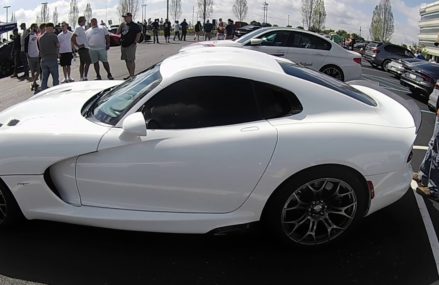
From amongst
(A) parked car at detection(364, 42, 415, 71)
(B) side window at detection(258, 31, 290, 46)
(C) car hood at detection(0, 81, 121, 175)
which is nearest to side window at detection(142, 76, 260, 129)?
(C) car hood at detection(0, 81, 121, 175)

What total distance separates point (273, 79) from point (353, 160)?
0.85 metres

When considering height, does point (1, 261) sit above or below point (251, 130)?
below

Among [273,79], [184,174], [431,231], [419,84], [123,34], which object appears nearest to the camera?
[184,174]

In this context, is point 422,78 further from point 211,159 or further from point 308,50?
point 211,159

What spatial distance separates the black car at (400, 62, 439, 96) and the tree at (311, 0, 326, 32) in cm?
6685

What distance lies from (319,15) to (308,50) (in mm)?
71193

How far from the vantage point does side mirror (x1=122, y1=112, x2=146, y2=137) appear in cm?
330

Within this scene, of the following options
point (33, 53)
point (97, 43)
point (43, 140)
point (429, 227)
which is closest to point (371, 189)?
point (429, 227)

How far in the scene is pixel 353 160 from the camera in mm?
3533

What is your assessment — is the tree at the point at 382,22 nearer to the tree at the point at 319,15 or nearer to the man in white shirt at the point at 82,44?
the tree at the point at 319,15

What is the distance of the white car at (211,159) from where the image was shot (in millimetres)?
3400

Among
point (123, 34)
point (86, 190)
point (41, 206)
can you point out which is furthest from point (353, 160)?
point (123, 34)

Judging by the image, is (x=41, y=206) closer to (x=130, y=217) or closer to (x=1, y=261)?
(x=1, y=261)

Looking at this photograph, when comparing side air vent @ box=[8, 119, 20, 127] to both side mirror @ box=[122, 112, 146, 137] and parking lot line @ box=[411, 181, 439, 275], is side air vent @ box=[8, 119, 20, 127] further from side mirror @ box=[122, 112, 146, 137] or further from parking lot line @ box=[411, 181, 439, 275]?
parking lot line @ box=[411, 181, 439, 275]
